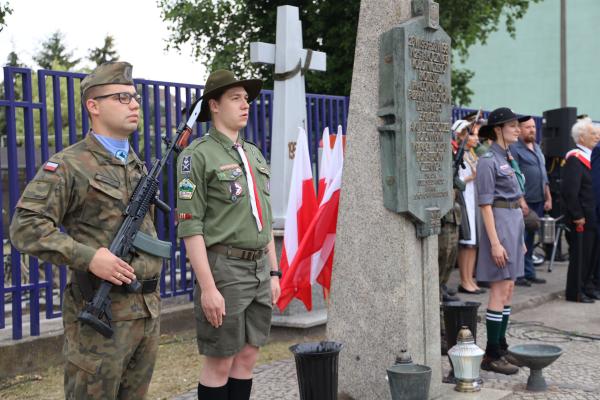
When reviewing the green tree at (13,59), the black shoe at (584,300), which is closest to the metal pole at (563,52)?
the black shoe at (584,300)

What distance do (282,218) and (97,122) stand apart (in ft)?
14.8

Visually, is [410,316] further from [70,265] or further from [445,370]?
[70,265]

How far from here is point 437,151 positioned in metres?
5.26

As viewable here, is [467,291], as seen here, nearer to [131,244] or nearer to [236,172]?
[236,172]

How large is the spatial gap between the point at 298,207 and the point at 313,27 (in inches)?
566

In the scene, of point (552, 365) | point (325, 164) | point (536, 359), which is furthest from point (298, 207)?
point (552, 365)

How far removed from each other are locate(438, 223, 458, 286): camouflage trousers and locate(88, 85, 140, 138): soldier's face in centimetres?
453

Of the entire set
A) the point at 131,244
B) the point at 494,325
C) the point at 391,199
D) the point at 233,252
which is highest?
the point at 391,199

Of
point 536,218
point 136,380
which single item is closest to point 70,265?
point 136,380

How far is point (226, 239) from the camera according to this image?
4.02 metres

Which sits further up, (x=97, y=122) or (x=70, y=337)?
(x=97, y=122)

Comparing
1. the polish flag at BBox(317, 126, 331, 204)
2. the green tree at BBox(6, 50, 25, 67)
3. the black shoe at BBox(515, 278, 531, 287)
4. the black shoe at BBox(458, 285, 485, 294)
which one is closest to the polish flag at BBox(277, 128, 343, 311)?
the polish flag at BBox(317, 126, 331, 204)

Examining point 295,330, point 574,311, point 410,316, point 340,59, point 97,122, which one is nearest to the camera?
point 97,122

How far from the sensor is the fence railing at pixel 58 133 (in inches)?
247
